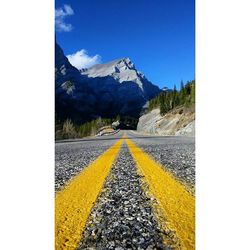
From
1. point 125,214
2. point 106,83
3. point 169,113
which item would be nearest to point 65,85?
point 106,83

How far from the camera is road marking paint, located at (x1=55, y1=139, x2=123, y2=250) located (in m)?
1.34

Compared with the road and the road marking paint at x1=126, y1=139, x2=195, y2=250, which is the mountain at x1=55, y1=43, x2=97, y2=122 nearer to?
the road

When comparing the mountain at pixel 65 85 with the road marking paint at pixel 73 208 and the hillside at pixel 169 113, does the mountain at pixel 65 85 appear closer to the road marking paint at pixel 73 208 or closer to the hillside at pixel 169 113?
the road marking paint at pixel 73 208

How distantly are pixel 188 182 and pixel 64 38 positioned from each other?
1525 mm

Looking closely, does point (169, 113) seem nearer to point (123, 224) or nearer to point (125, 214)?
point (125, 214)

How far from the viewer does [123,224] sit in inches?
59.1

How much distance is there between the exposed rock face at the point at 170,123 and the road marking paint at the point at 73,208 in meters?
19.4

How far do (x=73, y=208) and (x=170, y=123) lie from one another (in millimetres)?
34970

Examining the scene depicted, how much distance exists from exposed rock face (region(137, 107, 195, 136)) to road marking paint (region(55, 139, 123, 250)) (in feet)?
63.8

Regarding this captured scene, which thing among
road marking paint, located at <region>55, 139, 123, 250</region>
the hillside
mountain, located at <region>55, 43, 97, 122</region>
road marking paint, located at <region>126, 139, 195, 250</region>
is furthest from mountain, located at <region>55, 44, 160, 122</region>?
the hillside

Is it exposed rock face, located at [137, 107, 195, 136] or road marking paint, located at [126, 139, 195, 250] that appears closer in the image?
road marking paint, located at [126, 139, 195, 250]
